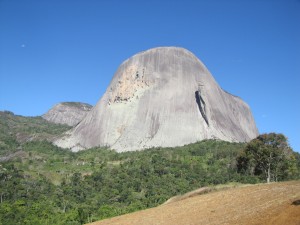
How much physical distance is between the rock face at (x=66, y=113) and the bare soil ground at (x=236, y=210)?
158859mm

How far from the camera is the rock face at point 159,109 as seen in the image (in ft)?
315

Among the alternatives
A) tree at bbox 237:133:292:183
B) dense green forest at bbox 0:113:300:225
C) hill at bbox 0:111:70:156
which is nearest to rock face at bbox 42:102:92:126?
hill at bbox 0:111:70:156

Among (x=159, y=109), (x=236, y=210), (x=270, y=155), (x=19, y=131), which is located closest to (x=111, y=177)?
(x=159, y=109)

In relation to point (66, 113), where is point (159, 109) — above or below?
below

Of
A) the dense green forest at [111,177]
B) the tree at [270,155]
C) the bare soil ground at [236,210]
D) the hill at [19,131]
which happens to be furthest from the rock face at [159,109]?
the bare soil ground at [236,210]

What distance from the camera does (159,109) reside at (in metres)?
98.7

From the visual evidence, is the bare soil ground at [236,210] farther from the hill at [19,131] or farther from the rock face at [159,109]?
the hill at [19,131]

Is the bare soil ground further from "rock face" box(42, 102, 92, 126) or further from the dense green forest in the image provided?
"rock face" box(42, 102, 92, 126)

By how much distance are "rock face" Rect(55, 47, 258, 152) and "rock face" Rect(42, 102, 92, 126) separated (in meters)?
68.8

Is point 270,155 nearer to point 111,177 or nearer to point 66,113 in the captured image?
point 111,177

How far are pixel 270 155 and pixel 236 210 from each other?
27.1 m

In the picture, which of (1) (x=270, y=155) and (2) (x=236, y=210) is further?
(1) (x=270, y=155)

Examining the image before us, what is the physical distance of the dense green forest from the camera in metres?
45.3

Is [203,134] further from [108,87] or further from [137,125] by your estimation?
[108,87]
